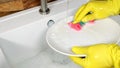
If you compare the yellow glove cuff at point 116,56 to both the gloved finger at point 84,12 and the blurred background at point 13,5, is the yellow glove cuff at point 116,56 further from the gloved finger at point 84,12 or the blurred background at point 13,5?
the blurred background at point 13,5

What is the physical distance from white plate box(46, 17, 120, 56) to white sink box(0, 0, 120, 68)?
0.08 metres

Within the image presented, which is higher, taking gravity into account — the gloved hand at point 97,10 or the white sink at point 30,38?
the gloved hand at point 97,10

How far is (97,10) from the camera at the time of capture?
0.72 metres

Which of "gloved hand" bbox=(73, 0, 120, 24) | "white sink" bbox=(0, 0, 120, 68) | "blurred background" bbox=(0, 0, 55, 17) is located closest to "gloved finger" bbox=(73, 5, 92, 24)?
"gloved hand" bbox=(73, 0, 120, 24)

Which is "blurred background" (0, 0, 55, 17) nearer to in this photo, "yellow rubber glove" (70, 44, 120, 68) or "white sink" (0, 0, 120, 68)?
"white sink" (0, 0, 120, 68)

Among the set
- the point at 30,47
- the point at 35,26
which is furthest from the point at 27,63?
the point at 35,26

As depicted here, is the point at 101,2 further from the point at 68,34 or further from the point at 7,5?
the point at 7,5

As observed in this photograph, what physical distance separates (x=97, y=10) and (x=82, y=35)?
4.6 inches

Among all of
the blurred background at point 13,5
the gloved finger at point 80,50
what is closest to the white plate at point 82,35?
the gloved finger at point 80,50

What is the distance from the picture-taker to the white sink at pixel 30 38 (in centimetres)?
74

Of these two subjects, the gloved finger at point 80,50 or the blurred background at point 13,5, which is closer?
the gloved finger at point 80,50

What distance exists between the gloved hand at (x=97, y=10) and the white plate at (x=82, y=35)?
35 millimetres

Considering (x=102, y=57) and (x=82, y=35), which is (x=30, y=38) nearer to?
(x=82, y=35)

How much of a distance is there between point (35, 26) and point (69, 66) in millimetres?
262
